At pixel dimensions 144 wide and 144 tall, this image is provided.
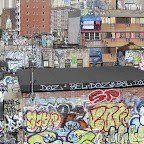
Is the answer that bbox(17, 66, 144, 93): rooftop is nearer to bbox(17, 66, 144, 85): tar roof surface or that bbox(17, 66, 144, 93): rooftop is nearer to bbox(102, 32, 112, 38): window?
bbox(17, 66, 144, 85): tar roof surface

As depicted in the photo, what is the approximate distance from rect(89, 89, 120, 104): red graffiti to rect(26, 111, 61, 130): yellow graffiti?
1.84 metres

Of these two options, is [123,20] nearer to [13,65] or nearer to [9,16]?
[13,65]

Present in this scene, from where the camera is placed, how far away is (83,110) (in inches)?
648

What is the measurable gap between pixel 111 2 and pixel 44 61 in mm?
32188

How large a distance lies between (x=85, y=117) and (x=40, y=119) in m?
2.13

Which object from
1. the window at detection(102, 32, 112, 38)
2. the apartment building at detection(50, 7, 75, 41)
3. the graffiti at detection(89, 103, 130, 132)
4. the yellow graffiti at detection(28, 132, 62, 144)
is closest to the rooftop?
the graffiti at detection(89, 103, 130, 132)

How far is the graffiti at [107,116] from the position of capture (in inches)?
657

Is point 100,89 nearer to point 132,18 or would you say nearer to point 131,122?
point 131,122

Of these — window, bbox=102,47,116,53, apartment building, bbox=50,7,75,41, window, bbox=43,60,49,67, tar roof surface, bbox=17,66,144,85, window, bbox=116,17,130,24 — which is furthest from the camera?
apartment building, bbox=50,7,75,41

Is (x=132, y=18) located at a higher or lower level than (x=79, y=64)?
higher

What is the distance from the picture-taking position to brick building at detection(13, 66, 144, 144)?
16.0m

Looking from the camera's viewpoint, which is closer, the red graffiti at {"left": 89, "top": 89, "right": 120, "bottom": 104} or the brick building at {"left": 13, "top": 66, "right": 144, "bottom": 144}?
the brick building at {"left": 13, "top": 66, "right": 144, "bottom": 144}

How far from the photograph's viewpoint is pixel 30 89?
51.7 ft

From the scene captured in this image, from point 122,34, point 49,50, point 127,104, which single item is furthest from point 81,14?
point 127,104
